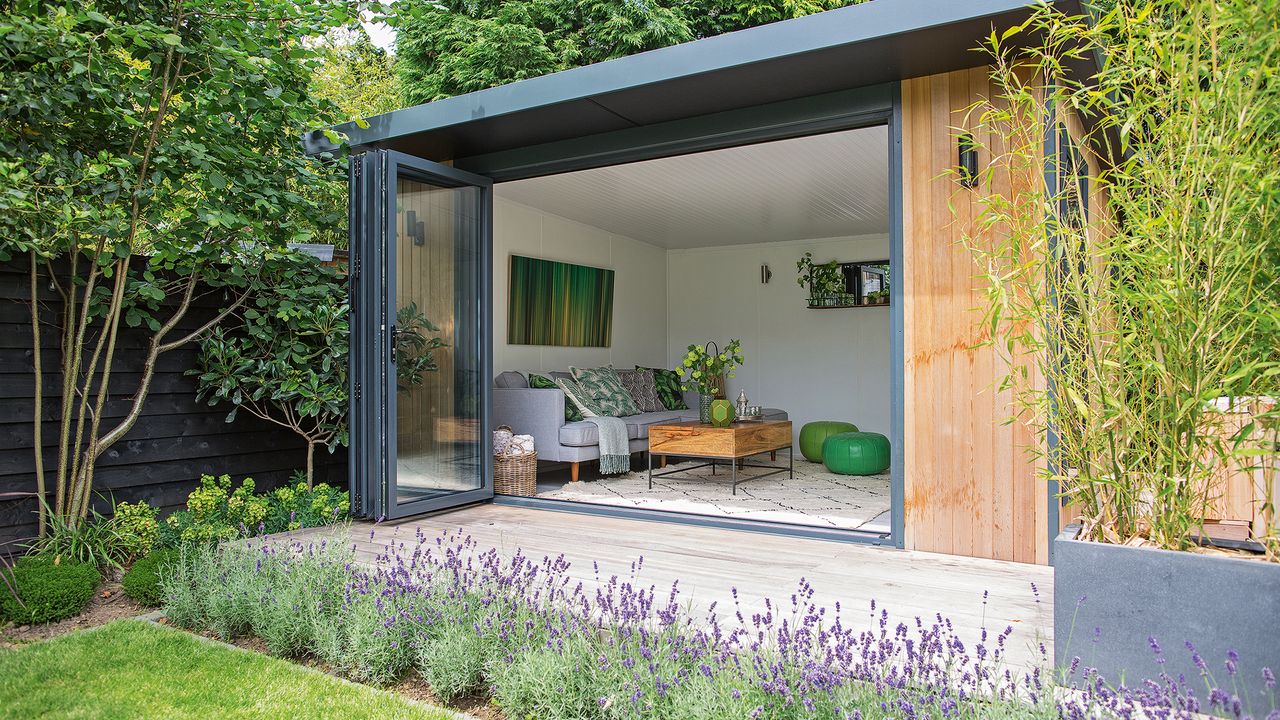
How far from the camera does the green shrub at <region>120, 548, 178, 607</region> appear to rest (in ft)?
11.0

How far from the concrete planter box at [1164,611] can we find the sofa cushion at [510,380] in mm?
5205

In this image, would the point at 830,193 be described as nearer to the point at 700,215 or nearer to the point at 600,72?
the point at 700,215

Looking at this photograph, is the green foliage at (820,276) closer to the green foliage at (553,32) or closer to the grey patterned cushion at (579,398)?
the grey patterned cushion at (579,398)

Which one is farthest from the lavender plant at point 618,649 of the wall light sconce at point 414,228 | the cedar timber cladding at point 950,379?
the wall light sconce at point 414,228

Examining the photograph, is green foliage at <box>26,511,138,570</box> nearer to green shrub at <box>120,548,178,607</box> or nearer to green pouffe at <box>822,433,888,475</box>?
green shrub at <box>120,548,178,607</box>

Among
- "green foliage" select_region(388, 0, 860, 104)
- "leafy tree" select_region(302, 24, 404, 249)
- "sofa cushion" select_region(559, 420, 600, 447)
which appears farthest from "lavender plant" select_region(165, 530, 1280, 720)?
"leafy tree" select_region(302, 24, 404, 249)

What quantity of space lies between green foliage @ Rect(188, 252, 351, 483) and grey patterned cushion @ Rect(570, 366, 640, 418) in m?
2.76

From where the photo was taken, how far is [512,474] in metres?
5.73

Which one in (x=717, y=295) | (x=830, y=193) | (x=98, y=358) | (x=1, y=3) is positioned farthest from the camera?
(x=717, y=295)

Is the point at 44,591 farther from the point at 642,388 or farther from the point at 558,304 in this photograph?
the point at 642,388

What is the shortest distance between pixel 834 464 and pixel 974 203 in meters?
3.89

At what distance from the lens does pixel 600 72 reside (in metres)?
4.10

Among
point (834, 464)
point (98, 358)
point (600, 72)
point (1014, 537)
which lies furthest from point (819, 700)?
point (834, 464)

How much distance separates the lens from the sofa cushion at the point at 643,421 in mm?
7089
